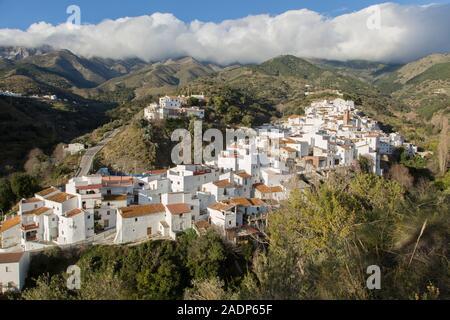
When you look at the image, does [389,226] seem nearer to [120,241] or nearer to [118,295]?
[118,295]

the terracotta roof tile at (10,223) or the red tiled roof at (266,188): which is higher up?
the red tiled roof at (266,188)

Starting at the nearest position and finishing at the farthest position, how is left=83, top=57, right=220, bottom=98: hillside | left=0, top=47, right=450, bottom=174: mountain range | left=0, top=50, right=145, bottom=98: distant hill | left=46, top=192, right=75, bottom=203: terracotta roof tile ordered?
left=46, top=192, right=75, bottom=203: terracotta roof tile → left=0, top=47, right=450, bottom=174: mountain range → left=0, top=50, right=145, bottom=98: distant hill → left=83, top=57, right=220, bottom=98: hillside

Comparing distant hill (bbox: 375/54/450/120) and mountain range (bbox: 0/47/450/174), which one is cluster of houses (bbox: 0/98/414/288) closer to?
mountain range (bbox: 0/47/450/174)

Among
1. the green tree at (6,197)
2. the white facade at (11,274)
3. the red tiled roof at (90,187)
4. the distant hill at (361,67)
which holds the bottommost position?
the white facade at (11,274)

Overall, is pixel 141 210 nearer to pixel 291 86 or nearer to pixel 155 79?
pixel 291 86

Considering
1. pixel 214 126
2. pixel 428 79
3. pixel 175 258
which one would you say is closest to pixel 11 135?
pixel 214 126

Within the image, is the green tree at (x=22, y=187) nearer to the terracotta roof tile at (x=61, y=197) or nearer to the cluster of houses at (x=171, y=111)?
the terracotta roof tile at (x=61, y=197)

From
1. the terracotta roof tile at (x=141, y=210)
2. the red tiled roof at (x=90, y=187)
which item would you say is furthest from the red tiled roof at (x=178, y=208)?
→ the red tiled roof at (x=90, y=187)

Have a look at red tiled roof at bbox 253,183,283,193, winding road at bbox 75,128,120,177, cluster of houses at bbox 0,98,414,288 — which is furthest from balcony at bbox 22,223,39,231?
red tiled roof at bbox 253,183,283,193

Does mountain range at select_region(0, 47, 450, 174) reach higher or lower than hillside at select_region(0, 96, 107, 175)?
higher

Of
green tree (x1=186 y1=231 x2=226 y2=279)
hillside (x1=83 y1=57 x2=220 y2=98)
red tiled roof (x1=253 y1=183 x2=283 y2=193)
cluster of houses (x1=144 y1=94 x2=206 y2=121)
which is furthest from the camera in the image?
hillside (x1=83 y1=57 x2=220 y2=98)

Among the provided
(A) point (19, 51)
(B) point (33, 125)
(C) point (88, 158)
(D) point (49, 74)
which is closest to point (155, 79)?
(D) point (49, 74)
